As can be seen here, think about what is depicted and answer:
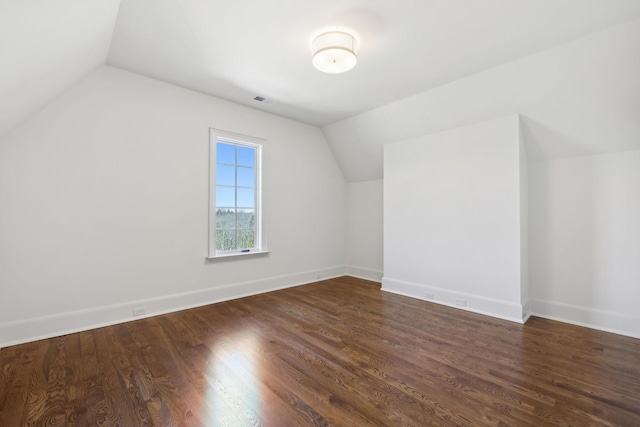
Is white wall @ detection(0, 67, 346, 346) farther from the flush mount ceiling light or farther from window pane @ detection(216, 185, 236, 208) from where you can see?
the flush mount ceiling light

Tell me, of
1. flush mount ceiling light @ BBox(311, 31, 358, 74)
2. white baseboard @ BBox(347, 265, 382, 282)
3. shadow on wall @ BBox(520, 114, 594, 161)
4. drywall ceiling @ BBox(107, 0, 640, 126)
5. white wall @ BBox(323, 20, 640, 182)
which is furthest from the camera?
white baseboard @ BBox(347, 265, 382, 282)

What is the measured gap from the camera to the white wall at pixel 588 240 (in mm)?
2936

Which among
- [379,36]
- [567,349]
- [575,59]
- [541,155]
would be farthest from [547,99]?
[567,349]

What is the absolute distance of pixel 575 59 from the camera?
8.63ft

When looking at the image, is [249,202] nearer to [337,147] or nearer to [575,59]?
[337,147]

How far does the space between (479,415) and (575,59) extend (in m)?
3.17

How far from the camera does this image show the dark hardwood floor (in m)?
1.70

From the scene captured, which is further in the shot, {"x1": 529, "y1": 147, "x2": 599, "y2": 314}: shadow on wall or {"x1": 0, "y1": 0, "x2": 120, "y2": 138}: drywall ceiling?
{"x1": 529, "y1": 147, "x2": 599, "y2": 314}: shadow on wall

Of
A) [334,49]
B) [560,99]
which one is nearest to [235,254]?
[334,49]

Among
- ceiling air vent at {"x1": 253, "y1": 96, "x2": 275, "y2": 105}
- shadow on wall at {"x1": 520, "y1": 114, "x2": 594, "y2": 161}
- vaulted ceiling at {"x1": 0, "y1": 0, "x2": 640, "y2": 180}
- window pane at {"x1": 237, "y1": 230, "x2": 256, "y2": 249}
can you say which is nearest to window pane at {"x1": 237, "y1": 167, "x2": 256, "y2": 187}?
window pane at {"x1": 237, "y1": 230, "x2": 256, "y2": 249}

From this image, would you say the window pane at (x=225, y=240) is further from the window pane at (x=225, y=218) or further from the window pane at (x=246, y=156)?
the window pane at (x=246, y=156)

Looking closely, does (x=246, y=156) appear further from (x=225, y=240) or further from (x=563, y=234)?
(x=563, y=234)

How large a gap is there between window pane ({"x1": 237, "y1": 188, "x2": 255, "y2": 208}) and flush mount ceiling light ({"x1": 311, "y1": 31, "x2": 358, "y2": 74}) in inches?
89.7

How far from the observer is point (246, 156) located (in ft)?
14.2
